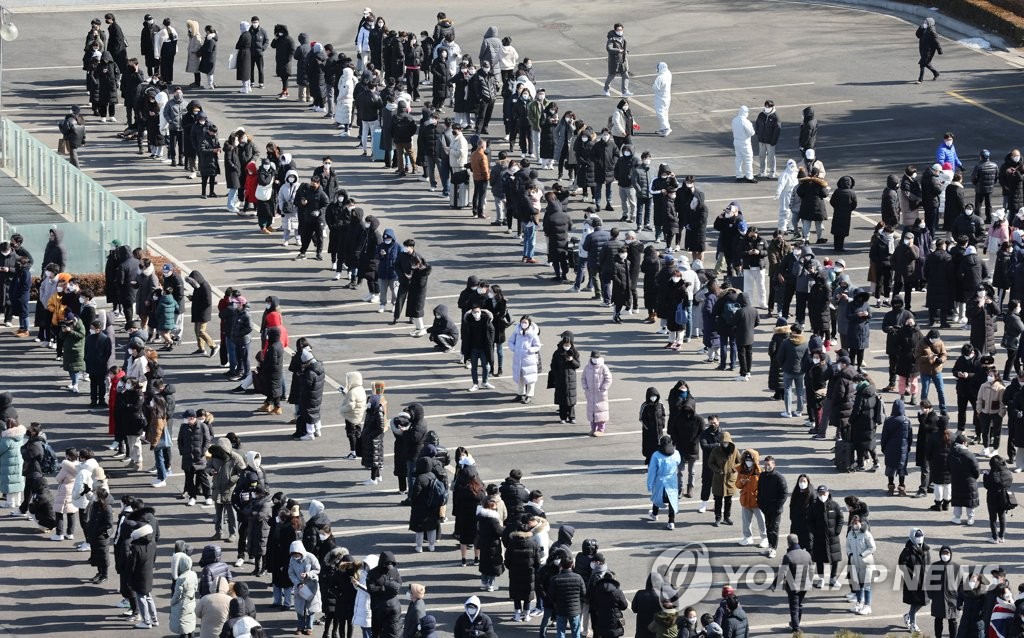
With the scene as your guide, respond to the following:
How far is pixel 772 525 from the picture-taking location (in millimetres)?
28047

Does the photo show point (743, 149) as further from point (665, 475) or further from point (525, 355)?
point (665, 475)

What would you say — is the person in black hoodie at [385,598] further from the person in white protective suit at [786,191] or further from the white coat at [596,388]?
the person in white protective suit at [786,191]

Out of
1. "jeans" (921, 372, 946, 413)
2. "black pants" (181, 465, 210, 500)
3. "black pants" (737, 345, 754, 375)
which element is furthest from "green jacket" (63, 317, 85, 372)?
"jeans" (921, 372, 946, 413)

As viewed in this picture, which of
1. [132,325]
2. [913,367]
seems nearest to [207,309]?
[132,325]

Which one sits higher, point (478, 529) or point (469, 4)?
point (469, 4)

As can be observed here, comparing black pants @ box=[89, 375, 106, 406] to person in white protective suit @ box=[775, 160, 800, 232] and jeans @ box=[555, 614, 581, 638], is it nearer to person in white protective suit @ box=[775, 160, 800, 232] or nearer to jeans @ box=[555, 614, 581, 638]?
jeans @ box=[555, 614, 581, 638]

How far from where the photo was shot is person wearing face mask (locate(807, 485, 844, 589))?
27.1 meters

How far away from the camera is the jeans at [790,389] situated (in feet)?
107

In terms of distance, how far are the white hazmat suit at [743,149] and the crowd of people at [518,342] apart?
11 cm

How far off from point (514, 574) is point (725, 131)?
23.9 metres

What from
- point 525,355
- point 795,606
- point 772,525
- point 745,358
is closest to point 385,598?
point 795,606

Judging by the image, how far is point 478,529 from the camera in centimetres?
2719

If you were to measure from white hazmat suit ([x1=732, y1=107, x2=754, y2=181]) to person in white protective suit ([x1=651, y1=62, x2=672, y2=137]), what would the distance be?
264cm

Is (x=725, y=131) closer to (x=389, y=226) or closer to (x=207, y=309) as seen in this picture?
(x=389, y=226)
